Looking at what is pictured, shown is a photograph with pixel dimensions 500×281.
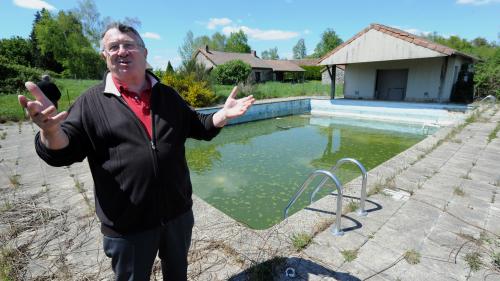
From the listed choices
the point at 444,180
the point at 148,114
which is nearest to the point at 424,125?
the point at 444,180

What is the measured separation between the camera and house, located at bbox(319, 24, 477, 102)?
1115 cm

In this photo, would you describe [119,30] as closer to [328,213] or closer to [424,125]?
[328,213]

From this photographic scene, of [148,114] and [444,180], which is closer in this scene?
[148,114]

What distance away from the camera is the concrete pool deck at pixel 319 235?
207 cm

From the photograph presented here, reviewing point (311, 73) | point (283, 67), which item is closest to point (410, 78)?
point (283, 67)

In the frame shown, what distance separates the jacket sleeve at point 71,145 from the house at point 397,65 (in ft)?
41.4

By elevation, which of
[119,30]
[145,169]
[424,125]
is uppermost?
[119,30]

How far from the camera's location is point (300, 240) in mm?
2357

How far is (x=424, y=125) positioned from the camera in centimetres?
1034

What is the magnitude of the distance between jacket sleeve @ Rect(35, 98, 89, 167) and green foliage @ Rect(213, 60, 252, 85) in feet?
74.3

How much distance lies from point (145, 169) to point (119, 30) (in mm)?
711

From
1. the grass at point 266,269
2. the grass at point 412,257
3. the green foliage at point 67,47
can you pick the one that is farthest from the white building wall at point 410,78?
the green foliage at point 67,47

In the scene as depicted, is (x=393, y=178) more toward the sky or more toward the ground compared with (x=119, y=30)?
more toward the ground

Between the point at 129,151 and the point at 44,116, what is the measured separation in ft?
1.15
